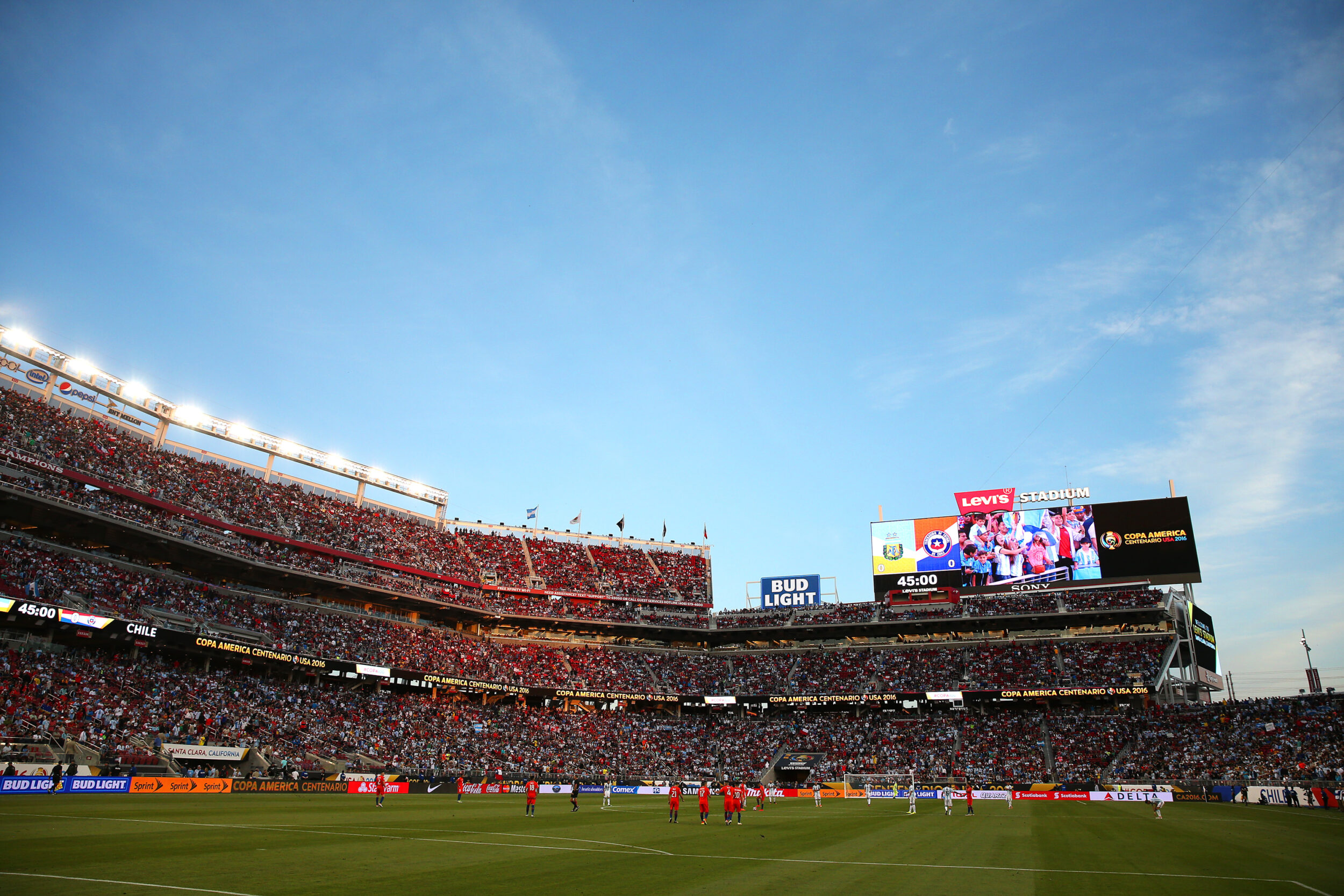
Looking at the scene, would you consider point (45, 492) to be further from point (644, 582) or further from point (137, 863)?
point (644, 582)

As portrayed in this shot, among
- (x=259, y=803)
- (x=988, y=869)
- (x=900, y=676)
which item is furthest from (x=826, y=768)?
(x=988, y=869)

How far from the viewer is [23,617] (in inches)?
1670

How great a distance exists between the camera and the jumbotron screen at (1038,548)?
219ft

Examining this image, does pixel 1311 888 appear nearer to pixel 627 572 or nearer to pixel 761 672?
pixel 761 672

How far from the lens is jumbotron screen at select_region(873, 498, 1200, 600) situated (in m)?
66.8

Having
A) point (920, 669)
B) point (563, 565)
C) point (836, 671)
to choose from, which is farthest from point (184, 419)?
point (920, 669)

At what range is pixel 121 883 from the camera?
14.1 meters

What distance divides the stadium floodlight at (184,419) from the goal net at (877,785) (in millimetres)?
51617

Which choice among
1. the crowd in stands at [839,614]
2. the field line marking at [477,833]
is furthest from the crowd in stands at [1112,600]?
the field line marking at [477,833]

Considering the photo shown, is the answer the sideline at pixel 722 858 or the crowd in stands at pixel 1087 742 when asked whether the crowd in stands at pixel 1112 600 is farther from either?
the sideline at pixel 722 858

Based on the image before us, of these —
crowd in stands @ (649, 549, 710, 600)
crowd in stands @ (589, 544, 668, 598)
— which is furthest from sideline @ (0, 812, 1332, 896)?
crowd in stands @ (649, 549, 710, 600)

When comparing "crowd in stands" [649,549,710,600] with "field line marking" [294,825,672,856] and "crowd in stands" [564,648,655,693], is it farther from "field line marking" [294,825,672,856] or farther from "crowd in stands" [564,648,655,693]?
"field line marking" [294,825,672,856]

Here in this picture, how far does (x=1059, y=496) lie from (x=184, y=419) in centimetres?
7664

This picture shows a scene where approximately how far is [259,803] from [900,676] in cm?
5756
